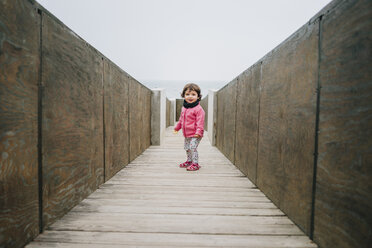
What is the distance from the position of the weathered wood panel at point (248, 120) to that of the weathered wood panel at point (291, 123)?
0.25 m

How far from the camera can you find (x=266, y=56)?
94.2 inches

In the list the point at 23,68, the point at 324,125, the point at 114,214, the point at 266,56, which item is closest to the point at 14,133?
the point at 23,68

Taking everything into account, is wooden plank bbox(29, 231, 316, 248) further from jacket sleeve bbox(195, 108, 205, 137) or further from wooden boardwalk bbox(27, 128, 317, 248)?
jacket sleeve bbox(195, 108, 205, 137)

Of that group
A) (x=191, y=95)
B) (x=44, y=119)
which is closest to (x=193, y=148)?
(x=191, y=95)

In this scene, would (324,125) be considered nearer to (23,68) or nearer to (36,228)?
(23,68)

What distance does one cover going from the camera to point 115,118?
117 inches

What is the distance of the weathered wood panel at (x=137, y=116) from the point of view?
Answer: 380cm

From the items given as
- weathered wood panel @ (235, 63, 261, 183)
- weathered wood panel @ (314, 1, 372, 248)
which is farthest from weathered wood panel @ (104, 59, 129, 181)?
weathered wood panel @ (314, 1, 372, 248)

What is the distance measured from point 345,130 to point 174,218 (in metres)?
1.44

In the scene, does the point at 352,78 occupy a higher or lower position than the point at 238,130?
higher

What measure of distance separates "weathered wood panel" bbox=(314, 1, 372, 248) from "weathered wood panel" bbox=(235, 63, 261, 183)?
4.04ft

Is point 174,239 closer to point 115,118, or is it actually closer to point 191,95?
point 115,118

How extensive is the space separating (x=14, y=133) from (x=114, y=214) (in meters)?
1.05

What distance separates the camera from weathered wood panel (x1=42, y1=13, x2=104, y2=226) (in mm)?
1545
